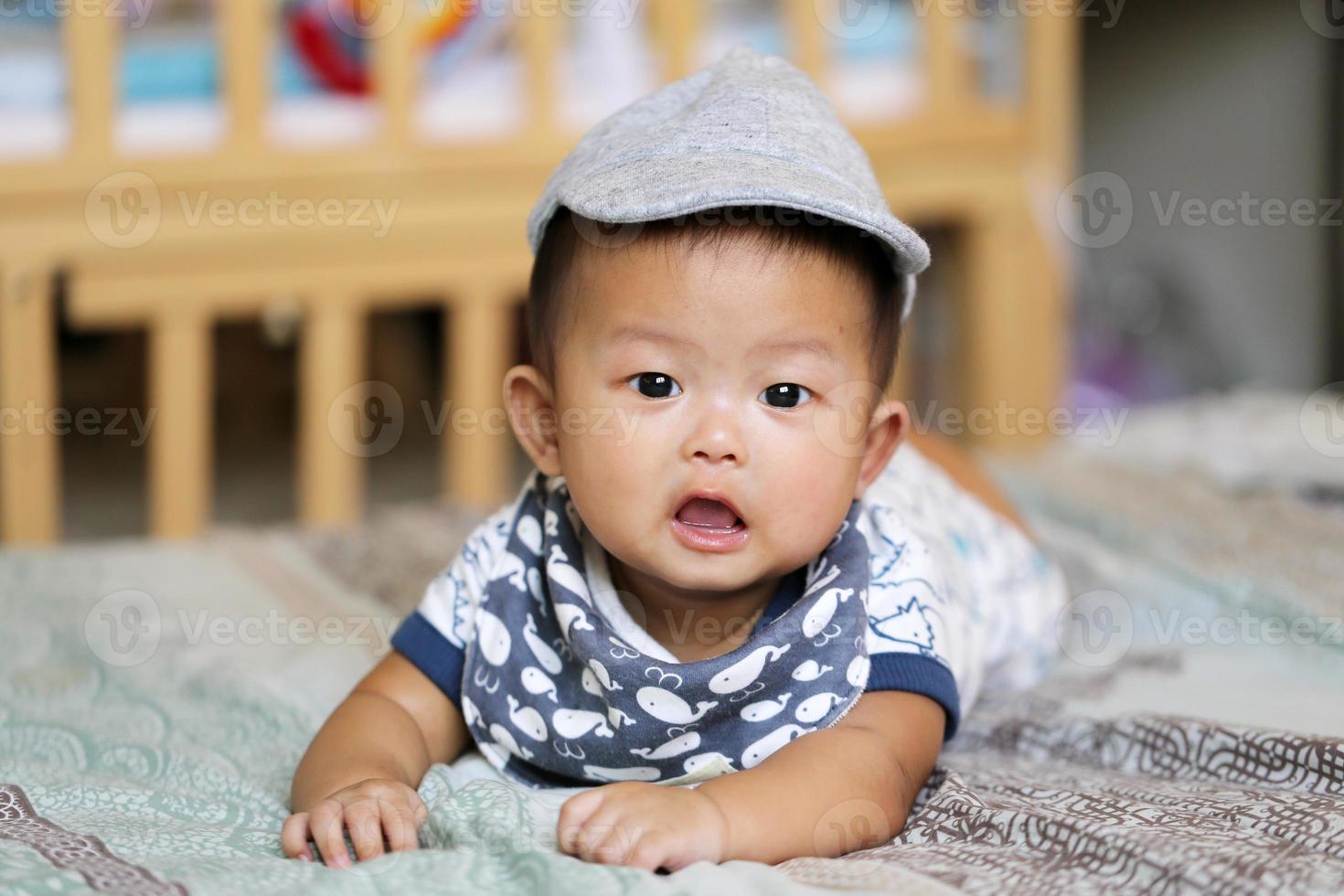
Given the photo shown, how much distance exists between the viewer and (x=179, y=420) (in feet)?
6.18

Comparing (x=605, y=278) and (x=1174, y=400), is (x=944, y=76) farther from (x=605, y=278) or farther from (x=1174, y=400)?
(x=605, y=278)

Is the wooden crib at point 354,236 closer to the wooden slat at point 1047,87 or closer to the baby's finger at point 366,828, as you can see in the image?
the wooden slat at point 1047,87

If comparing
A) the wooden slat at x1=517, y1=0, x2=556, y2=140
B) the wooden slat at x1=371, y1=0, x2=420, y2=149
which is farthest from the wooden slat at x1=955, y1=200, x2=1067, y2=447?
the wooden slat at x1=371, y1=0, x2=420, y2=149

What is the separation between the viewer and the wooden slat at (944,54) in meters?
2.02

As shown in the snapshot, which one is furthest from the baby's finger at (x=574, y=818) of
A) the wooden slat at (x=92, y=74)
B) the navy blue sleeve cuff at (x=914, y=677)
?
the wooden slat at (x=92, y=74)

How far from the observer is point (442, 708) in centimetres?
94

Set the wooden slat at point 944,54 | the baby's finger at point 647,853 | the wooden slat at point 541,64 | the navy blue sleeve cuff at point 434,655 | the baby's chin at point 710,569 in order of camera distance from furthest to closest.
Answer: the wooden slat at point 944,54, the wooden slat at point 541,64, the navy blue sleeve cuff at point 434,655, the baby's chin at point 710,569, the baby's finger at point 647,853

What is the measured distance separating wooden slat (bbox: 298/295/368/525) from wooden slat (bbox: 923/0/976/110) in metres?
0.85

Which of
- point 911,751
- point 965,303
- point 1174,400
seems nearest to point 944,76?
point 965,303

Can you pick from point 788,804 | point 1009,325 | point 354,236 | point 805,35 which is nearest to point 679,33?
point 805,35

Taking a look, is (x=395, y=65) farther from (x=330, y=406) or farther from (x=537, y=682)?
(x=537, y=682)

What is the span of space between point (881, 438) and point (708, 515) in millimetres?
146

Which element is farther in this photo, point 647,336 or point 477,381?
point 477,381

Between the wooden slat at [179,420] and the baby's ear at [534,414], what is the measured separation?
109 cm
